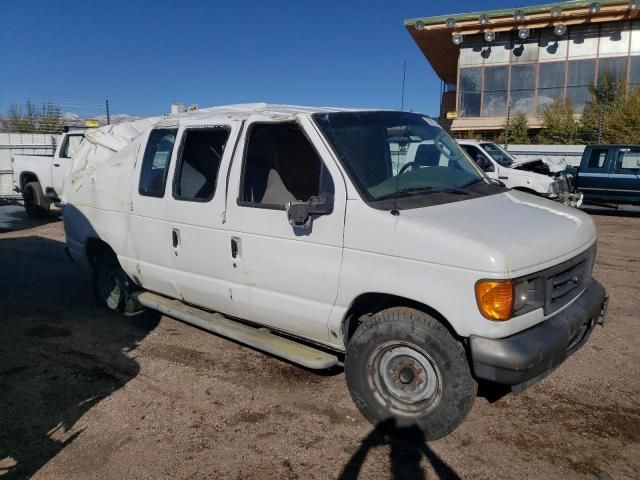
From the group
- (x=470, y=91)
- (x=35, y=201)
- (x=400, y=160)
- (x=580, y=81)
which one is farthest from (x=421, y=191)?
(x=470, y=91)

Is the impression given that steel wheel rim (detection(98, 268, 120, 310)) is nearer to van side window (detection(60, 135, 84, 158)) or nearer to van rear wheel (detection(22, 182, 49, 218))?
van side window (detection(60, 135, 84, 158))

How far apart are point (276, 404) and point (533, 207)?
2302 millimetres

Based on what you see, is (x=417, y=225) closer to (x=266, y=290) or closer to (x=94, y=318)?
(x=266, y=290)

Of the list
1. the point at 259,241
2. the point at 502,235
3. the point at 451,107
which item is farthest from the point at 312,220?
the point at 451,107

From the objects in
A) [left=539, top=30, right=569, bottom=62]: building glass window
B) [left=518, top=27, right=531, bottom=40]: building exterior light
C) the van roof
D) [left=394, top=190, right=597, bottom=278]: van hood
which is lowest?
[left=394, top=190, right=597, bottom=278]: van hood

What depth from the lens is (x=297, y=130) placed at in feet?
13.6

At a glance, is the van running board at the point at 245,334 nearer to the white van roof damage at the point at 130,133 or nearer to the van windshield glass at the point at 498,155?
the white van roof damage at the point at 130,133

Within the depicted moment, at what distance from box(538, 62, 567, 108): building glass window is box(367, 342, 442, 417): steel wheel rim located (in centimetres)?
2780

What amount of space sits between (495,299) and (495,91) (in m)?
28.5

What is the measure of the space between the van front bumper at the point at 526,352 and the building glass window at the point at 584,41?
2777 centimetres

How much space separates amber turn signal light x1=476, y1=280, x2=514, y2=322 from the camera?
298cm

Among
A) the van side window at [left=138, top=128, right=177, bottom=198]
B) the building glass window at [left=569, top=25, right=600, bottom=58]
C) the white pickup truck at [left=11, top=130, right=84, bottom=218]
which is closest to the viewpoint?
the van side window at [left=138, top=128, right=177, bottom=198]

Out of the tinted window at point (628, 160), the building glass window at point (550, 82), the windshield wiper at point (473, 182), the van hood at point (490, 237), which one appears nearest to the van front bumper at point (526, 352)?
the van hood at point (490, 237)

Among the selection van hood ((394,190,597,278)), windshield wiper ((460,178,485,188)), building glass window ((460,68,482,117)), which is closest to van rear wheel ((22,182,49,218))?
windshield wiper ((460,178,485,188))
